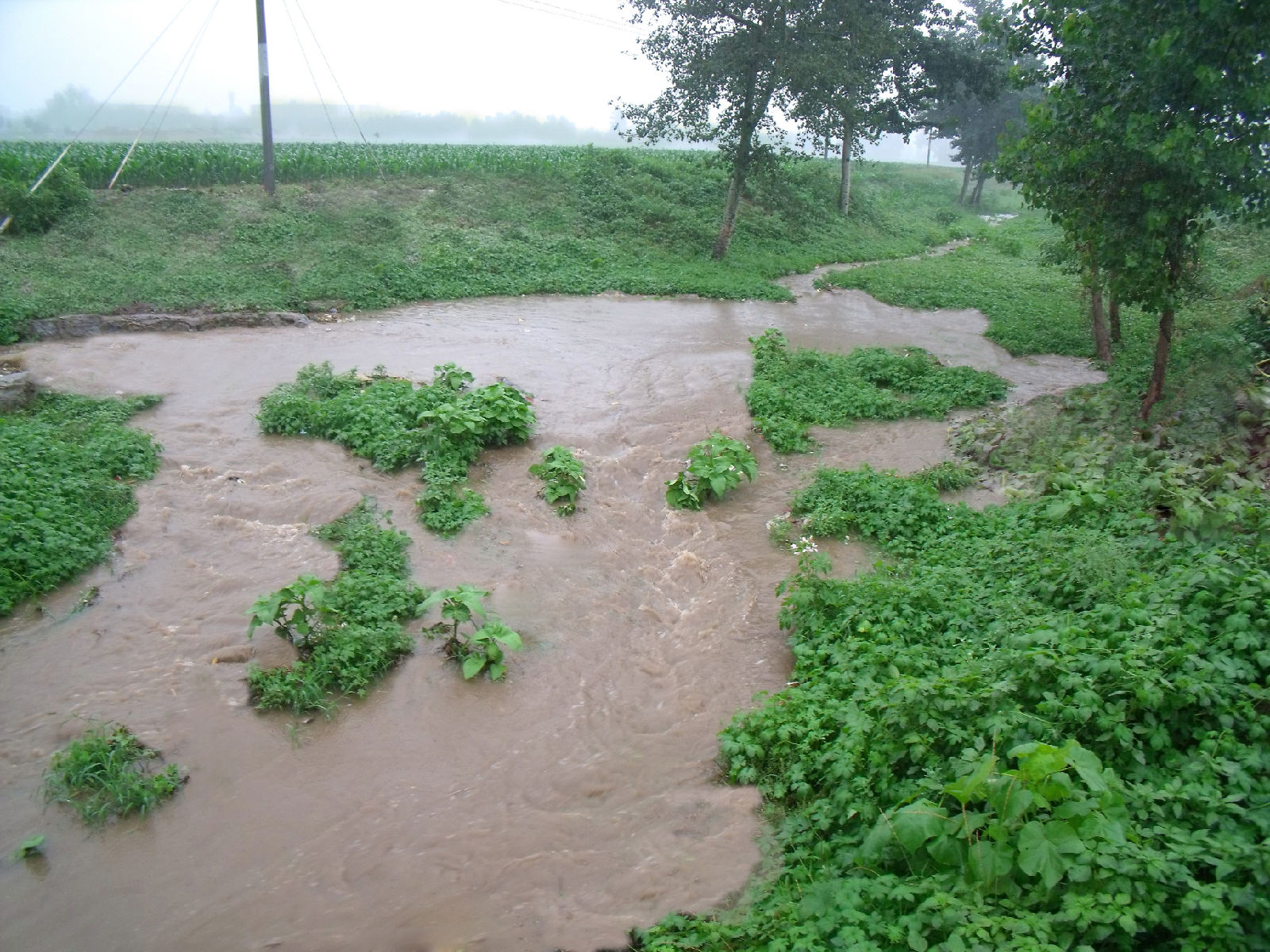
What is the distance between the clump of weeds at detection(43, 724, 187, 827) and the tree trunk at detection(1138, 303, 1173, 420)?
→ 410 inches

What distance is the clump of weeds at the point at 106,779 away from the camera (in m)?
5.25

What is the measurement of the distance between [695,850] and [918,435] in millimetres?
7563

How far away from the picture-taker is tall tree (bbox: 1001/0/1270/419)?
8.11 metres

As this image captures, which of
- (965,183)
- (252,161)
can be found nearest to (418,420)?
(252,161)

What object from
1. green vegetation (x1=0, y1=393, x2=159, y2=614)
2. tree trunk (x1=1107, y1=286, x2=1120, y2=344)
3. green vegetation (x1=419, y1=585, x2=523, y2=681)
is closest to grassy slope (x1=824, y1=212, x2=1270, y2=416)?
tree trunk (x1=1107, y1=286, x2=1120, y2=344)

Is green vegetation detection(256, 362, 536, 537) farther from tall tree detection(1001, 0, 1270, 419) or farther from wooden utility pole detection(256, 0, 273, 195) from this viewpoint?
wooden utility pole detection(256, 0, 273, 195)

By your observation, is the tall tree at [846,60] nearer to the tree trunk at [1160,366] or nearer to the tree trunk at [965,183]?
the tree trunk at [1160,366]

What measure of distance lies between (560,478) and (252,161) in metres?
15.7

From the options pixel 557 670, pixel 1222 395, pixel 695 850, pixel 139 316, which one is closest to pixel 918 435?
pixel 1222 395

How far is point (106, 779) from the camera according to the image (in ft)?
17.6

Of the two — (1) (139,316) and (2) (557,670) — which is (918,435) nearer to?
(2) (557,670)

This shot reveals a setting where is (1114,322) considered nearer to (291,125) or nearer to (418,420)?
(418,420)

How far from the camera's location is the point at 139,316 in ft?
46.3

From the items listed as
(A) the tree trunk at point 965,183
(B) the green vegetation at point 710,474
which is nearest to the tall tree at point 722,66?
(B) the green vegetation at point 710,474
